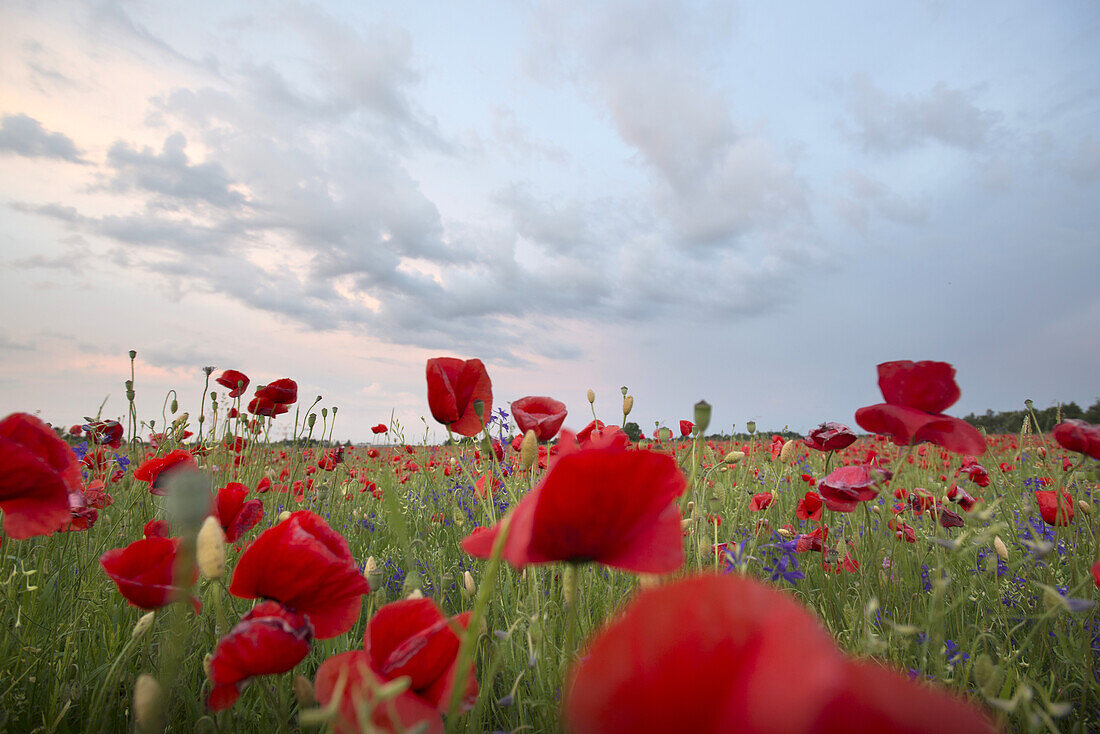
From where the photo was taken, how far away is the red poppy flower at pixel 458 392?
113 cm

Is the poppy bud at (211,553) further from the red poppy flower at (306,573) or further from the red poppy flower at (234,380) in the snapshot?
the red poppy flower at (234,380)

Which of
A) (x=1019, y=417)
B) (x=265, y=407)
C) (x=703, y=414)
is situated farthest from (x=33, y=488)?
(x=1019, y=417)

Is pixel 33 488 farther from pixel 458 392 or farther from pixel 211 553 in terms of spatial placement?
pixel 458 392

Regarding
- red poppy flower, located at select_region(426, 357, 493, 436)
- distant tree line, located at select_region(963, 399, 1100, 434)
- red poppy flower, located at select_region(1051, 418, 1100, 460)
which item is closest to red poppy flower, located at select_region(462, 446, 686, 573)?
red poppy flower, located at select_region(426, 357, 493, 436)

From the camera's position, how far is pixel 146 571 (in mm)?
1021

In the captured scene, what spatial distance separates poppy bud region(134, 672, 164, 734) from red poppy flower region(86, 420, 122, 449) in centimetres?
285

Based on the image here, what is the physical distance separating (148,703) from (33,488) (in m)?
0.73

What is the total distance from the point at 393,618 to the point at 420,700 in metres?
0.10

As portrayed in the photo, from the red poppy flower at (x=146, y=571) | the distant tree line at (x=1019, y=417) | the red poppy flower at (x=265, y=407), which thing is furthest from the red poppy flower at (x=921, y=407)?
the distant tree line at (x=1019, y=417)

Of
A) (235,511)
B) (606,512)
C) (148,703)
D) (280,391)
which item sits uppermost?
(280,391)

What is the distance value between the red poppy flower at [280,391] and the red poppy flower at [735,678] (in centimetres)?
278

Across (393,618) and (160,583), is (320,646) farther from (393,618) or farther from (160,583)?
(393,618)

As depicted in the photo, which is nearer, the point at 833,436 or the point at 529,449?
the point at 529,449

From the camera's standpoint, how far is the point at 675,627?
1.16 feet
